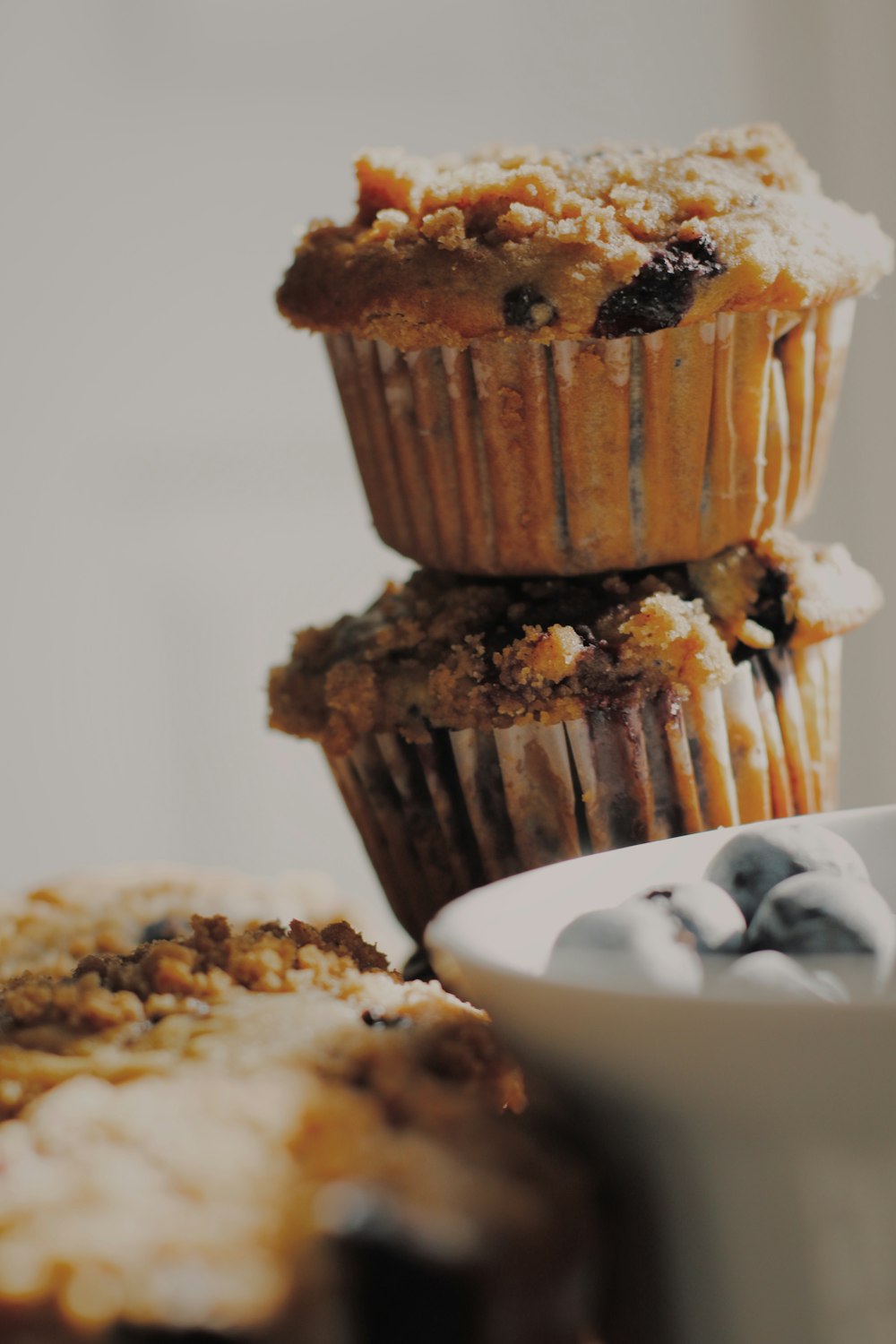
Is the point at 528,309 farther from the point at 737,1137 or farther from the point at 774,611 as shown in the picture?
the point at 737,1137

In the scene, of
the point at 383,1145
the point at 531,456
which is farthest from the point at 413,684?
the point at 383,1145

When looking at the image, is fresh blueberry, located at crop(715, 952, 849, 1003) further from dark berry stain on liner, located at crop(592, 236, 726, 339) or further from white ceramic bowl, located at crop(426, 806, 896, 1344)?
dark berry stain on liner, located at crop(592, 236, 726, 339)

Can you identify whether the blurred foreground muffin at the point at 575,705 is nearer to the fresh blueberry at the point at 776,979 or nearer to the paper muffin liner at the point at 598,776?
the paper muffin liner at the point at 598,776

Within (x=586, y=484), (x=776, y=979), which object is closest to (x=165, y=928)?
(x=586, y=484)

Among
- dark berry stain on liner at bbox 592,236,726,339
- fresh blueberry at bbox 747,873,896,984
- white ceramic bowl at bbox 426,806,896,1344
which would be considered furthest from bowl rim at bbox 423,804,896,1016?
dark berry stain on liner at bbox 592,236,726,339

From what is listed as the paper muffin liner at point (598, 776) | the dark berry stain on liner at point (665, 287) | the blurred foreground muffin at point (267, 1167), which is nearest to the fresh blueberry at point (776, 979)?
the blurred foreground muffin at point (267, 1167)

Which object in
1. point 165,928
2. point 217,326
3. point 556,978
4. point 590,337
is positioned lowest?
point 165,928
